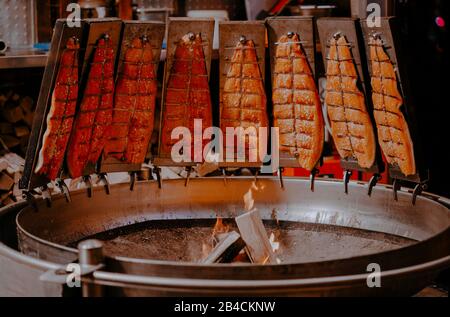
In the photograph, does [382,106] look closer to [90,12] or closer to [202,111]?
[202,111]

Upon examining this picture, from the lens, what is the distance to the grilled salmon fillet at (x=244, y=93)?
3.45m

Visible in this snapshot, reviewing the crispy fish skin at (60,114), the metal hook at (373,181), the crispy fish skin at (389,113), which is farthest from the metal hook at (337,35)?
the crispy fish skin at (60,114)

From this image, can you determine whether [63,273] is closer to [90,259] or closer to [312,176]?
[90,259]

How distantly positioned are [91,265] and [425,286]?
1.21m

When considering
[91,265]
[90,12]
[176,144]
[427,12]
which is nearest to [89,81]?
[176,144]

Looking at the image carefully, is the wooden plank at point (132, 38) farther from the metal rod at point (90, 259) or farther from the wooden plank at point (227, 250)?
the metal rod at point (90, 259)

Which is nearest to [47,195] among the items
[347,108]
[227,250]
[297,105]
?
[227,250]

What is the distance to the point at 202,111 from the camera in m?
3.55

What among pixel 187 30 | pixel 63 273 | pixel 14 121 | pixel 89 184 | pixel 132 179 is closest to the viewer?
pixel 63 273

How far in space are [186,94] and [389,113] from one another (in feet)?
3.14

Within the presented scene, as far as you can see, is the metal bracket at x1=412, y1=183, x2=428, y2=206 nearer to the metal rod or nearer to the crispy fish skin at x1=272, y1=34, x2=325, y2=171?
the crispy fish skin at x1=272, y1=34, x2=325, y2=171

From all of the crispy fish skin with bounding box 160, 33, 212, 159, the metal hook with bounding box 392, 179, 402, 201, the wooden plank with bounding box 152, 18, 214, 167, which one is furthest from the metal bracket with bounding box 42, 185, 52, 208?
the metal hook with bounding box 392, 179, 402, 201

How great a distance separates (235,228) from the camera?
372 cm

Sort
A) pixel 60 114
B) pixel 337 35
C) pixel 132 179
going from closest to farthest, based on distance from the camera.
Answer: pixel 60 114 < pixel 337 35 < pixel 132 179
